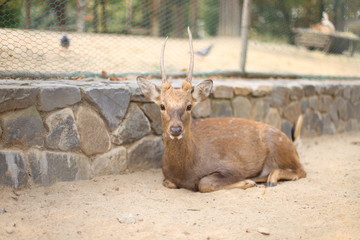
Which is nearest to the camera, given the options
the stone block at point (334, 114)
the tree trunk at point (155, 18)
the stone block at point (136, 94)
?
the stone block at point (136, 94)

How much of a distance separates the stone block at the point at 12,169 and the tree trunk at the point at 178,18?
178 inches

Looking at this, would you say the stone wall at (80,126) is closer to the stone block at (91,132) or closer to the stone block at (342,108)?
the stone block at (91,132)

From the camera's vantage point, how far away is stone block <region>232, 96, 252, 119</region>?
6.35 meters

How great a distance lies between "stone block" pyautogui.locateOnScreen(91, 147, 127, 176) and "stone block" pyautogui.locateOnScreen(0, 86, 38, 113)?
3.33 feet

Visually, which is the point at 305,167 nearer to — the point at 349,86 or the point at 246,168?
the point at 246,168

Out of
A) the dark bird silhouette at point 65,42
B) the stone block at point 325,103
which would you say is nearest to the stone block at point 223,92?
the dark bird silhouette at point 65,42

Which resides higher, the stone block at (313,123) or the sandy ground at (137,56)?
the sandy ground at (137,56)

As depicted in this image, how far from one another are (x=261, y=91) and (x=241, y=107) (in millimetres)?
474

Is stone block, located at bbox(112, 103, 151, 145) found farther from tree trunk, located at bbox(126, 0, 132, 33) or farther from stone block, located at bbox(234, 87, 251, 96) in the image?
tree trunk, located at bbox(126, 0, 132, 33)

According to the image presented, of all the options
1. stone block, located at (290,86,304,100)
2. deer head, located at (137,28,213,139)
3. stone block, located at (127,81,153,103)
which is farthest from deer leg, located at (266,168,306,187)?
stone block, located at (290,86,304,100)

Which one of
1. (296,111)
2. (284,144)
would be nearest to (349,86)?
(296,111)

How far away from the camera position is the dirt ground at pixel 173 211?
345cm

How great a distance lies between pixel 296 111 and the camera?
732cm

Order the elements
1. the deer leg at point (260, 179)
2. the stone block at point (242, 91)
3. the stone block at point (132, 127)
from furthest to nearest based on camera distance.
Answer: the stone block at point (242, 91), the deer leg at point (260, 179), the stone block at point (132, 127)
